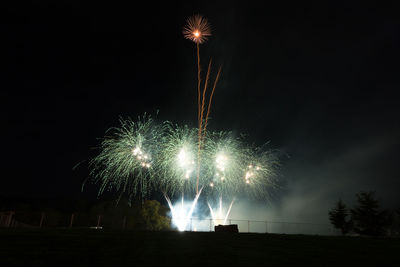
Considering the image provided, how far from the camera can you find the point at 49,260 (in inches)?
481

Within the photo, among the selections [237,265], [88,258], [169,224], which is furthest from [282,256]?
[169,224]

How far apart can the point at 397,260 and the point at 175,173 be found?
93.3ft

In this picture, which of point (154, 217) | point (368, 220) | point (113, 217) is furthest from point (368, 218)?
point (113, 217)

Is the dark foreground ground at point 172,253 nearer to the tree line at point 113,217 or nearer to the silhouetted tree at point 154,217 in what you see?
the tree line at point 113,217

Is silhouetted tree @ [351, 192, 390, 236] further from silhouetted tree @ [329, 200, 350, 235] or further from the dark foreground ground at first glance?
the dark foreground ground

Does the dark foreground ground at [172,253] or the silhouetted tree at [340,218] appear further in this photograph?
the silhouetted tree at [340,218]

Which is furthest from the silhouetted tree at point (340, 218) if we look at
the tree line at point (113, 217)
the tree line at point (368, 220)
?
the tree line at point (113, 217)

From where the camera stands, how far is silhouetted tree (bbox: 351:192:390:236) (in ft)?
148

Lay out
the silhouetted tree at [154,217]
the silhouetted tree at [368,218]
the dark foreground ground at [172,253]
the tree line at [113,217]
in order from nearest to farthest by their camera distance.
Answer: the dark foreground ground at [172,253] < the silhouetted tree at [368,218] < the silhouetted tree at [154,217] < the tree line at [113,217]

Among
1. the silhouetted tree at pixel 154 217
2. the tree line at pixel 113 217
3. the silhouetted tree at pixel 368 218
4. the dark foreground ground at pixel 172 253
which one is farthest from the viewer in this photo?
the tree line at pixel 113 217

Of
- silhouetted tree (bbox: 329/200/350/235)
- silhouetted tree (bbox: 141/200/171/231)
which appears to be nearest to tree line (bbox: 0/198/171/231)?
silhouetted tree (bbox: 141/200/171/231)

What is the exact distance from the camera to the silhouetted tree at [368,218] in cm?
4509

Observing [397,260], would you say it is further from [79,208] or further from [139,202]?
[79,208]

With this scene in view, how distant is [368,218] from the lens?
45.8 metres
